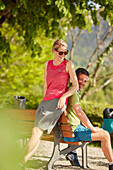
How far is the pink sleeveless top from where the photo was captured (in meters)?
3.17

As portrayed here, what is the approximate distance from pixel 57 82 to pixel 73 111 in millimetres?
507

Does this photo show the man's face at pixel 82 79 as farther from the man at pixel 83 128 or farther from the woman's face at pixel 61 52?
the woman's face at pixel 61 52

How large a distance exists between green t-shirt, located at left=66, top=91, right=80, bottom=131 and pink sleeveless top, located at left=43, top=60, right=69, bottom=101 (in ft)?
0.61

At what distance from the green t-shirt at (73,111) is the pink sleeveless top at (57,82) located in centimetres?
19

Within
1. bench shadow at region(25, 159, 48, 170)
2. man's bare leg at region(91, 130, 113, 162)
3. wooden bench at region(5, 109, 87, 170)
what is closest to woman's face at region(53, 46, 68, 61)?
wooden bench at region(5, 109, 87, 170)

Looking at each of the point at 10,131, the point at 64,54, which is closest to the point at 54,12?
the point at 64,54

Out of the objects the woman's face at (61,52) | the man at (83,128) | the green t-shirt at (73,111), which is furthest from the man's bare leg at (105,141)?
the woman's face at (61,52)

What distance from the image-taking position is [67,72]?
3.21m

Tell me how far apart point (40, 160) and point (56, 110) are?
197cm

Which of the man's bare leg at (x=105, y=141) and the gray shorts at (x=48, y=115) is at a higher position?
the gray shorts at (x=48, y=115)

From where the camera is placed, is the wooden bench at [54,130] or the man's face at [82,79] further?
the man's face at [82,79]

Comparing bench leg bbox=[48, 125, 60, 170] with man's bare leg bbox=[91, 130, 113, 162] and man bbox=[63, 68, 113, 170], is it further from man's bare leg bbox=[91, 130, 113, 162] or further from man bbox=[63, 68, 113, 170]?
man's bare leg bbox=[91, 130, 113, 162]

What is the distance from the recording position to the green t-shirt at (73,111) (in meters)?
3.32

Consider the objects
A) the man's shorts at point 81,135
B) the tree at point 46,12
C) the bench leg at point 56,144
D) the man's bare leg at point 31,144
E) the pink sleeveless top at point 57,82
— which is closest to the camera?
the man's bare leg at point 31,144
